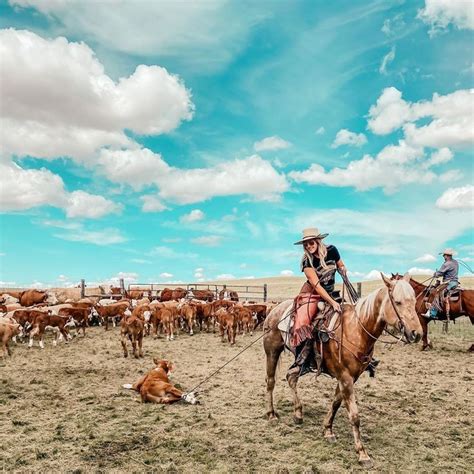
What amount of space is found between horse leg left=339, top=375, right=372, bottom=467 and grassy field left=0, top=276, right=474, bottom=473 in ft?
0.54

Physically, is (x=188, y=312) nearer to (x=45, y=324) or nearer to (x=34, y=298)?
(x=45, y=324)

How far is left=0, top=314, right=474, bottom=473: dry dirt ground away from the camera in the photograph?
19.0 feet

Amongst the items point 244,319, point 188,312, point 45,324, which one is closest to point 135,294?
point 188,312

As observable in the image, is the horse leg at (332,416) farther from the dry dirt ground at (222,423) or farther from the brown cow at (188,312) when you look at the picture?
the brown cow at (188,312)

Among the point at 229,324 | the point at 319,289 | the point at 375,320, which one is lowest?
the point at 229,324

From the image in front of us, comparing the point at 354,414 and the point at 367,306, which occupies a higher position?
the point at 367,306

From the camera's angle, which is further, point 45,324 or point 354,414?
point 45,324

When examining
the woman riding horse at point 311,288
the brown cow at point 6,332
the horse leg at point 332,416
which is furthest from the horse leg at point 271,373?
the brown cow at point 6,332

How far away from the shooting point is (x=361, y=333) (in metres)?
5.96

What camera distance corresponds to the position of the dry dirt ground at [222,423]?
5777mm

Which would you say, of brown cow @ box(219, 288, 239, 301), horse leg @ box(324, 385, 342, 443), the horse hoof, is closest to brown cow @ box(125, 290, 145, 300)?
brown cow @ box(219, 288, 239, 301)

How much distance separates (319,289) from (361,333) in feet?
2.72

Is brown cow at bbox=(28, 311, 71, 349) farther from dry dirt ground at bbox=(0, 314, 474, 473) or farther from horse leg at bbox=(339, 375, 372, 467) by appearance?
horse leg at bbox=(339, 375, 372, 467)

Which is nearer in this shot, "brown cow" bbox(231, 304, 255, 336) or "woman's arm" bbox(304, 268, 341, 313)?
"woman's arm" bbox(304, 268, 341, 313)
